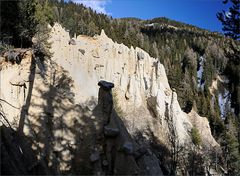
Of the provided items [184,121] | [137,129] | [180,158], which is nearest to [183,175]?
[180,158]

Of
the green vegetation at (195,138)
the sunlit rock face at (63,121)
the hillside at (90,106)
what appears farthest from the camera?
the green vegetation at (195,138)

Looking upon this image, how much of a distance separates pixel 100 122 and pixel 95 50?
2733 cm

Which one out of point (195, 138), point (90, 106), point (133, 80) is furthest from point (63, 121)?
point (195, 138)

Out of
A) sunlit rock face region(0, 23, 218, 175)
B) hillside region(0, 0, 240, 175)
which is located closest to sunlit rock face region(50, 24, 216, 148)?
hillside region(0, 0, 240, 175)

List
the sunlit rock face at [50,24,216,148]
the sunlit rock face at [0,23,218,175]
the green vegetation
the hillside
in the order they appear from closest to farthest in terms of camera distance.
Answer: the sunlit rock face at [0,23,218,175] → the hillside → the sunlit rock face at [50,24,216,148] → the green vegetation

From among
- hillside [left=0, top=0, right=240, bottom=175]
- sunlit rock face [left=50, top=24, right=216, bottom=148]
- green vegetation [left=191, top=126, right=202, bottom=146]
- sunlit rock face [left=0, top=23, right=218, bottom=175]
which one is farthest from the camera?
green vegetation [left=191, top=126, right=202, bottom=146]

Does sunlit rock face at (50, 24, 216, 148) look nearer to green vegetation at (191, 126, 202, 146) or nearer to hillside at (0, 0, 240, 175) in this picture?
hillside at (0, 0, 240, 175)

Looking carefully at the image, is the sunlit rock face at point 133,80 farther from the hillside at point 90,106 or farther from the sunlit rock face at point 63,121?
the sunlit rock face at point 63,121

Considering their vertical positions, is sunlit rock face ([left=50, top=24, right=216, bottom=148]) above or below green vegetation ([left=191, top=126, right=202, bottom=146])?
above

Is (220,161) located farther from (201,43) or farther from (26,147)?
(201,43)

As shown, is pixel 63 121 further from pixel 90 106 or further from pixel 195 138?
pixel 195 138

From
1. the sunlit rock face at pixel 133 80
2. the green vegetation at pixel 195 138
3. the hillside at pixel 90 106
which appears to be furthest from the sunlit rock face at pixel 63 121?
the green vegetation at pixel 195 138

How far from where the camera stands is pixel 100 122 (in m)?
20.8

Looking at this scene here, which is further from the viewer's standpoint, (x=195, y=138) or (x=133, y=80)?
(x=195, y=138)
